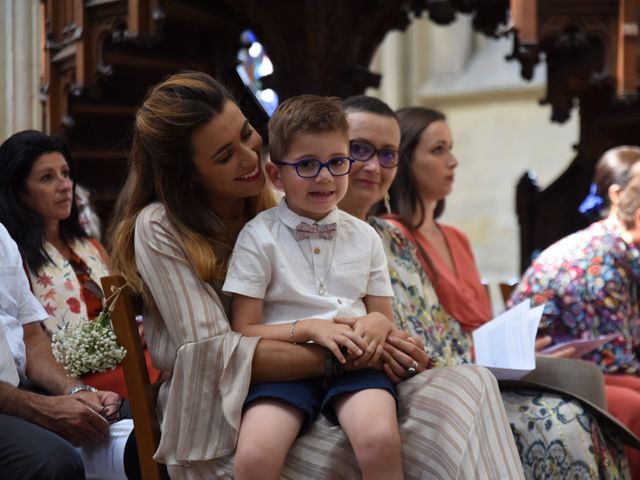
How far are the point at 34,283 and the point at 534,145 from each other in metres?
8.31

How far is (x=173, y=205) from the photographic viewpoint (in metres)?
2.70

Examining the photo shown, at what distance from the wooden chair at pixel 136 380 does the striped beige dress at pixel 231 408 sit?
57 millimetres

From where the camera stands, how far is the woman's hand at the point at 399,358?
102 inches

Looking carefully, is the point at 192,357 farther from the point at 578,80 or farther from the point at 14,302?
the point at 578,80

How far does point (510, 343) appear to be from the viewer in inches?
122

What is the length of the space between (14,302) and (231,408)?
886 millimetres

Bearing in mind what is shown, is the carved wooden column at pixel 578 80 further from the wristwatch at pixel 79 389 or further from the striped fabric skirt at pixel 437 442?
the wristwatch at pixel 79 389

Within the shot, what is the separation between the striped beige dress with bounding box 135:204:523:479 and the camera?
96.1 inches

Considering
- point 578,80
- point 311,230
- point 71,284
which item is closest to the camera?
point 311,230

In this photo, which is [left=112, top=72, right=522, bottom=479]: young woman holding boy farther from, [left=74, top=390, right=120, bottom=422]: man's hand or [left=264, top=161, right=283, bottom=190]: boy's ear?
[left=74, top=390, right=120, bottom=422]: man's hand

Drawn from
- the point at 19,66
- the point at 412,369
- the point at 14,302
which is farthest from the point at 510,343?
the point at 19,66

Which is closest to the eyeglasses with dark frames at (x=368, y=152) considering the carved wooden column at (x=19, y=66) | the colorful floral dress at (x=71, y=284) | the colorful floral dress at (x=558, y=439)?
the colorful floral dress at (x=558, y=439)

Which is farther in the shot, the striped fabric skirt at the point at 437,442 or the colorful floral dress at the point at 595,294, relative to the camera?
the colorful floral dress at the point at 595,294

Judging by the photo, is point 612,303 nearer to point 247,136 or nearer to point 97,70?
point 247,136
